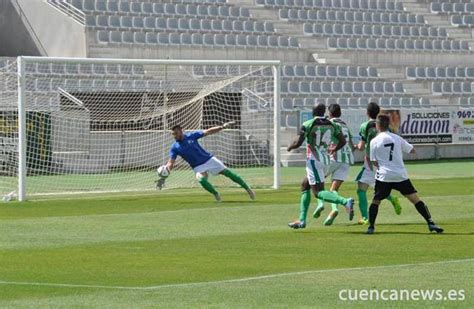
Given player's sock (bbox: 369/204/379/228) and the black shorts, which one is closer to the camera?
the black shorts

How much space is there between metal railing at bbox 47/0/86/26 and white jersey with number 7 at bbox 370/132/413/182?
23.2 meters

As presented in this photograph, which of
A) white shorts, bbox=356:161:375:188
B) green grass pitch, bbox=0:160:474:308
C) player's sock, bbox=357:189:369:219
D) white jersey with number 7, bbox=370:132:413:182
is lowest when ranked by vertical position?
green grass pitch, bbox=0:160:474:308

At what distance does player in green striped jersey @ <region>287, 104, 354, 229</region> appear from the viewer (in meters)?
17.6

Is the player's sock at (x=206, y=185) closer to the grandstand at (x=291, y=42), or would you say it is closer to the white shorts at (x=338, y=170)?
the white shorts at (x=338, y=170)

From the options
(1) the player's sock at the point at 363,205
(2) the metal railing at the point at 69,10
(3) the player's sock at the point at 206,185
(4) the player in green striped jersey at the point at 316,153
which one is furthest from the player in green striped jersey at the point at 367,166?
(2) the metal railing at the point at 69,10

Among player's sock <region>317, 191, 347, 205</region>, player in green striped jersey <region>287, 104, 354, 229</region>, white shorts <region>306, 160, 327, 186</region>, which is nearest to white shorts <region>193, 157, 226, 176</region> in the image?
player in green striped jersey <region>287, 104, 354, 229</region>

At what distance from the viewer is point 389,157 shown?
1659 centimetres

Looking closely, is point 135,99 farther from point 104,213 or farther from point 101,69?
point 104,213

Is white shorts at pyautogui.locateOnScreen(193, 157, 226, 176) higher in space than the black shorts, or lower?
lower

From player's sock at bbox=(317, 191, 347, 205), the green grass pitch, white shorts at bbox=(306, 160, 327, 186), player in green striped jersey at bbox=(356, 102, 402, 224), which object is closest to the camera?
the green grass pitch

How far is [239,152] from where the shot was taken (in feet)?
108

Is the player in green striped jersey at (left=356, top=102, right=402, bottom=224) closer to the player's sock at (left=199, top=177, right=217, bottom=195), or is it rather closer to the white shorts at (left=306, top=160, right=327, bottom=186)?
the white shorts at (left=306, top=160, right=327, bottom=186)

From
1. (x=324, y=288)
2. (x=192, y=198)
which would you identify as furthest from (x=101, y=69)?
(x=324, y=288)

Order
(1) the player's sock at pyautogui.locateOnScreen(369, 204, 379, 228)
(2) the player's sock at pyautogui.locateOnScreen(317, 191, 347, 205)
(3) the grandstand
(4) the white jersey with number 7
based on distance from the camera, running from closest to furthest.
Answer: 1. (4) the white jersey with number 7
2. (1) the player's sock at pyautogui.locateOnScreen(369, 204, 379, 228)
3. (2) the player's sock at pyautogui.locateOnScreen(317, 191, 347, 205)
4. (3) the grandstand
